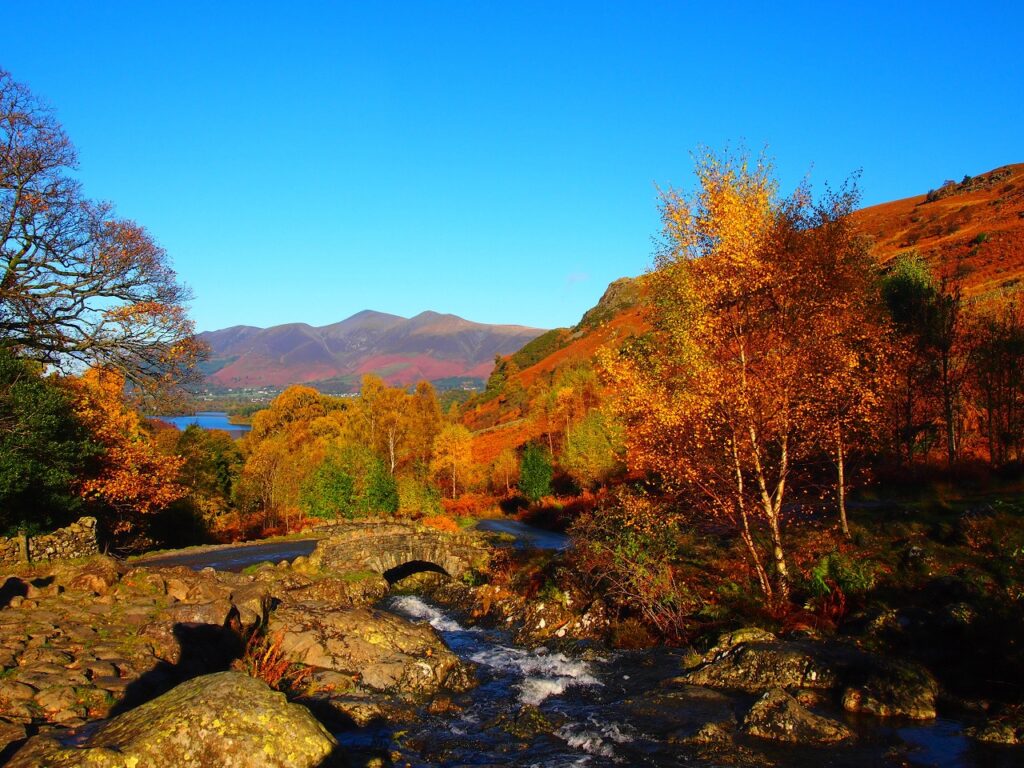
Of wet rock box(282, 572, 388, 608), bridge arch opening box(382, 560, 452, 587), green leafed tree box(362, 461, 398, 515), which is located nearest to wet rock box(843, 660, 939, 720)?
wet rock box(282, 572, 388, 608)

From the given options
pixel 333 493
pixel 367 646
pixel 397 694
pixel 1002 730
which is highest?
pixel 333 493

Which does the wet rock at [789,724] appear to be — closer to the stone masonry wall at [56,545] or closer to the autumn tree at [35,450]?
the autumn tree at [35,450]

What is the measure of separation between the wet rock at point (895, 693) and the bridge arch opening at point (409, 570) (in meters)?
22.0

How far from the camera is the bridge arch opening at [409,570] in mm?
34281

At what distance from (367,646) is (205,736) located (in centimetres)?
1040

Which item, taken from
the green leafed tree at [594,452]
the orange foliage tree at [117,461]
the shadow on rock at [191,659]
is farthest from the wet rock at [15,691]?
the green leafed tree at [594,452]

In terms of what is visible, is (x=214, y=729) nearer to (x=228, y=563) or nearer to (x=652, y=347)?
(x=652, y=347)

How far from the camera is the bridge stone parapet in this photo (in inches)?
1266

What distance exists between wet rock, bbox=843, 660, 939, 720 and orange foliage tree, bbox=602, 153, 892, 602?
4.95 metres

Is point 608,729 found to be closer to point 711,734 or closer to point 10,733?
point 711,734

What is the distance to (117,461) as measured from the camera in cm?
3356

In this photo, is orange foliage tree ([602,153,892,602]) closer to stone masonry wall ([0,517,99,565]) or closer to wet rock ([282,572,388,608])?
wet rock ([282,572,388,608])

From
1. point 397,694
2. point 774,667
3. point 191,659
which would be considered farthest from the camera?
point 397,694

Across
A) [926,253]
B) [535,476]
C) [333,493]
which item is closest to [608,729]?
[333,493]
